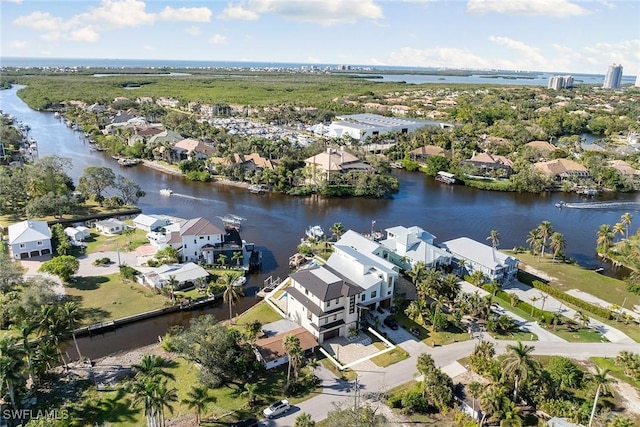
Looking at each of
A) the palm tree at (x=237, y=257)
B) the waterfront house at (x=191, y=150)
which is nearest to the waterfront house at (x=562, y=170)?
the palm tree at (x=237, y=257)

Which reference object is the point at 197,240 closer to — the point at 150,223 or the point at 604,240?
the point at 150,223

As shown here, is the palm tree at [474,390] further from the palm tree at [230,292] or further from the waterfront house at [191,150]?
the waterfront house at [191,150]

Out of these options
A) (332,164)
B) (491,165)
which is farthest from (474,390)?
(491,165)

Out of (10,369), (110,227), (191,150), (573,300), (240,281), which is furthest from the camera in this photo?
(191,150)

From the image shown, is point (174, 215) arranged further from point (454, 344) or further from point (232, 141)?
point (454, 344)

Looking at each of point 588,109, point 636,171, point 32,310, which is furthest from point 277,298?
point 588,109

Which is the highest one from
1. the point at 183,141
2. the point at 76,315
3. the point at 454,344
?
the point at 183,141

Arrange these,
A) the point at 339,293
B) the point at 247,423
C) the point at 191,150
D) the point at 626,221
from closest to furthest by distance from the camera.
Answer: the point at 247,423
the point at 339,293
the point at 626,221
the point at 191,150
